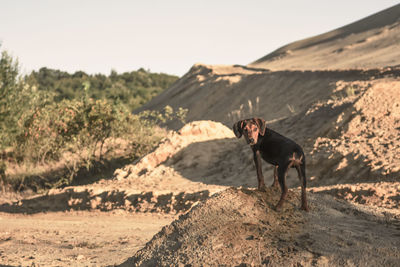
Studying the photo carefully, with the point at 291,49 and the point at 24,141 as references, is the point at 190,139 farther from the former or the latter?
the point at 291,49

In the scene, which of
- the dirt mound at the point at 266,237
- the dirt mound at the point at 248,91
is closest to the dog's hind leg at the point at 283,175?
the dirt mound at the point at 266,237

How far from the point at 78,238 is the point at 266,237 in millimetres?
4981

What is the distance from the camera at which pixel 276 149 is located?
4832mm

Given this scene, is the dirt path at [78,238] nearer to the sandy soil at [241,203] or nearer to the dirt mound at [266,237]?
the sandy soil at [241,203]

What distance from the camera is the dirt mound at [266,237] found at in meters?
4.07

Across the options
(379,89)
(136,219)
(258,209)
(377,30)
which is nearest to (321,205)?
(258,209)

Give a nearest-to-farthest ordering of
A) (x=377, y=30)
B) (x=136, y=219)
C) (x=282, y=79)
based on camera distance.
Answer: (x=136, y=219), (x=282, y=79), (x=377, y=30)

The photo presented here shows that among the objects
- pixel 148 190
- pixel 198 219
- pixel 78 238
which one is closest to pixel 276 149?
pixel 198 219

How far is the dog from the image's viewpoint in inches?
185

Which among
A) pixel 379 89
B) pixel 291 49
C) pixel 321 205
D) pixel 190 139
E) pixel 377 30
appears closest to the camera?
pixel 321 205

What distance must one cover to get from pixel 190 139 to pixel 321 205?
33.3 feet

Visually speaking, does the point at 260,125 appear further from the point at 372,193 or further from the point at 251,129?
the point at 372,193

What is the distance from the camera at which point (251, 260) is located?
4.08 metres

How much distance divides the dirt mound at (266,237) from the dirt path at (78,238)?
171 centimetres
